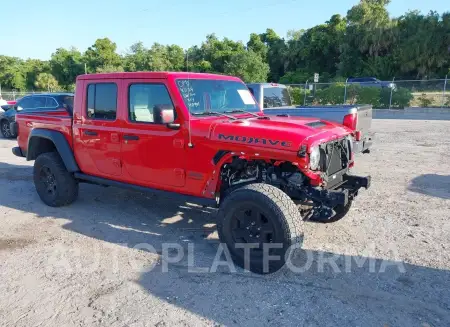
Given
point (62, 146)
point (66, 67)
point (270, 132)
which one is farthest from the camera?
point (66, 67)

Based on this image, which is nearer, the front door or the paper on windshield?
the front door

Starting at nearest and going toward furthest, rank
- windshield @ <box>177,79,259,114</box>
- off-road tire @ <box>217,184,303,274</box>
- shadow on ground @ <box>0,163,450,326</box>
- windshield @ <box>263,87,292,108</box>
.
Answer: shadow on ground @ <box>0,163,450,326</box> → off-road tire @ <box>217,184,303,274</box> → windshield @ <box>177,79,259,114</box> → windshield @ <box>263,87,292,108</box>

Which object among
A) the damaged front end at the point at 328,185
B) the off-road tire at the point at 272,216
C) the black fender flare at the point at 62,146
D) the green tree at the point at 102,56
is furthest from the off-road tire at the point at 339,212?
the green tree at the point at 102,56

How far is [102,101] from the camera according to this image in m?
4.88

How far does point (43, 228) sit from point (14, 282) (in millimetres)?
1423

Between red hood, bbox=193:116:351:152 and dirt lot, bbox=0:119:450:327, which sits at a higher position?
red hood, bbox=193:116:351:152

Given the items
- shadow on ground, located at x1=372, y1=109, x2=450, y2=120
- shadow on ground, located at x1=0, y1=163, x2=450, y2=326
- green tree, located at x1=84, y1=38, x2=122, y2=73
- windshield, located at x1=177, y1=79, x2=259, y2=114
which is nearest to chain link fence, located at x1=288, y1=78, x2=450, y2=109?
shadow on ground, located at x1=372, y1=109, x2=450, y2=120

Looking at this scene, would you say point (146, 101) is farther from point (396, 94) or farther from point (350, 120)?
point (396, 94)

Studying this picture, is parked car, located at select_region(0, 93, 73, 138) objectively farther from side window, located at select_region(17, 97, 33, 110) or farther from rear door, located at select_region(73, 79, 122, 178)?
rear door, located at select_region(73, 79, 122, 178)

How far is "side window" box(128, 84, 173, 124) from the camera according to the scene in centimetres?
426

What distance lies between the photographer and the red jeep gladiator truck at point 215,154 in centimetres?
356

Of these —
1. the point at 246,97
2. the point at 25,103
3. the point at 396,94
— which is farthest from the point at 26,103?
the point at 396,94

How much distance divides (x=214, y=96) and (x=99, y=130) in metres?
1.58

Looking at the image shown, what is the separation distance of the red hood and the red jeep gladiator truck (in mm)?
10
